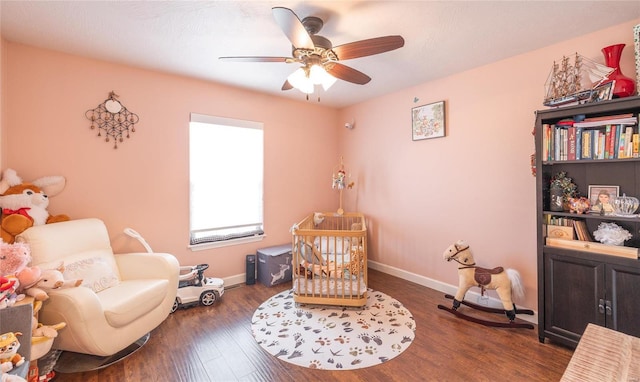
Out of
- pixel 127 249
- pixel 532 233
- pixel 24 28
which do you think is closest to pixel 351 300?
pixel 532 233

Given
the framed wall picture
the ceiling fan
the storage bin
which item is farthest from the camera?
the storage bin

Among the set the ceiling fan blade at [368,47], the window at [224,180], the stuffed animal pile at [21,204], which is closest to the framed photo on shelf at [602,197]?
the ceiling fan blade at [368,47]

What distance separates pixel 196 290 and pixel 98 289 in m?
0.89

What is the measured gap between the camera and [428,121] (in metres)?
3.25

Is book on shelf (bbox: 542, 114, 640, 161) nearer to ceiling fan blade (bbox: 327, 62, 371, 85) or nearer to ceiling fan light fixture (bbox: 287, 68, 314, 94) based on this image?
ceiling fan blade (bbox: 327, 62, 371, 85)

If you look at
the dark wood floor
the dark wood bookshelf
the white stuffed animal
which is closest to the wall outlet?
the dark wood floor

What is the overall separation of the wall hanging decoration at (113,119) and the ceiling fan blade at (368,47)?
2.30 metres

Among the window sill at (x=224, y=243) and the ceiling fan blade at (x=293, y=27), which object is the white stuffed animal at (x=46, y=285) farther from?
the ceiling fan blade at (x=293, y=27)

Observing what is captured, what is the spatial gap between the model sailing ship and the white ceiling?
0.83ft

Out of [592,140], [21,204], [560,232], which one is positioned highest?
[592,140]

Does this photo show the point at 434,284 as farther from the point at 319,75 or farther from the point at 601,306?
the point at 319,75

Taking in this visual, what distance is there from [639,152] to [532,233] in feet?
3.20

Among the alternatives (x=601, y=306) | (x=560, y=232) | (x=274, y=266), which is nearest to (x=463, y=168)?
(x=560, y=232)

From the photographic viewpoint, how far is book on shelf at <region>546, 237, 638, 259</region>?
182cm
